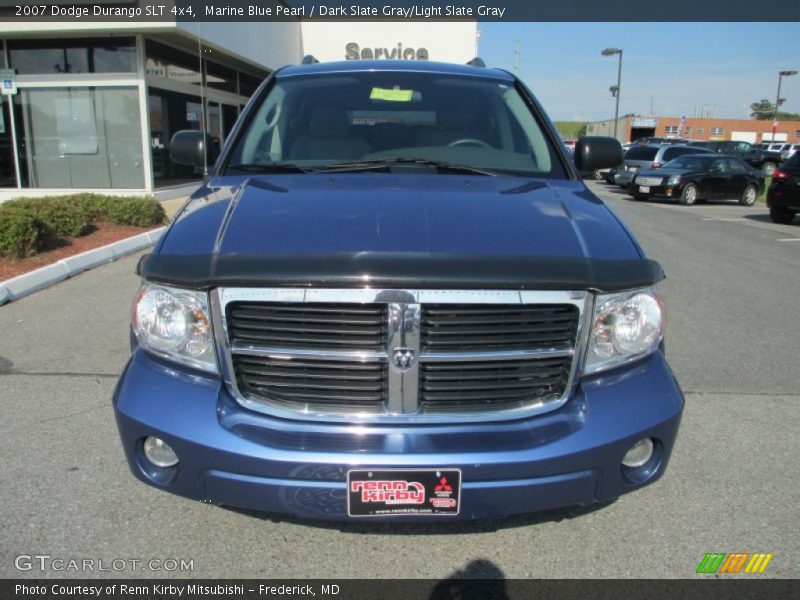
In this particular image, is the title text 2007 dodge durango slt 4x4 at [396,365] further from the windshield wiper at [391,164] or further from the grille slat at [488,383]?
the windshield wiper at [391,164]

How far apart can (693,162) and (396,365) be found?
19474 mm

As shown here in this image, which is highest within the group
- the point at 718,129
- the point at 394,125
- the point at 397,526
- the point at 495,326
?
the point at 718,129

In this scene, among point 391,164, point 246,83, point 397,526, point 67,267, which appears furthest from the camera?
point 246,83

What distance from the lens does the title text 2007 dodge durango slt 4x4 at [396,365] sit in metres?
2.01

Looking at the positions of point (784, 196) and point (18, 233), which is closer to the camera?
point (18, 233)

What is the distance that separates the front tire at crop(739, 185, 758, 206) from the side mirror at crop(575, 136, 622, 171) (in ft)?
58.7

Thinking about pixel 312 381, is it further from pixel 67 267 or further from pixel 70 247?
pixel 70 247

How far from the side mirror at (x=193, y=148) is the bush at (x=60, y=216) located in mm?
4891

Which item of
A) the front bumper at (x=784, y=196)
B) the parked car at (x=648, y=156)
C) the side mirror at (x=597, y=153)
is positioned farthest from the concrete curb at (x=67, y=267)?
the parked car at (x=648, y=156)

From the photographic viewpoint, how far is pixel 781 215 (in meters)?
14.4

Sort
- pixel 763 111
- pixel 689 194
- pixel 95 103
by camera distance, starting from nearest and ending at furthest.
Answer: pixel 95 103 < pixel 689 194 < pixel 763 111

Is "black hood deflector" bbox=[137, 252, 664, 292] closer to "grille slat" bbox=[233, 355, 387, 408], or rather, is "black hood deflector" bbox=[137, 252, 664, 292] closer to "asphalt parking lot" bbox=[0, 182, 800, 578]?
"grille slat" bbox=[233, 355, 387, 408]

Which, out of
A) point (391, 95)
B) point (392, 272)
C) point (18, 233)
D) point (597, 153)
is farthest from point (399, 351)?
point (18, 233)

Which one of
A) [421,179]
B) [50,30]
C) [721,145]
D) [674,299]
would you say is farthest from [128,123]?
[721,145]
